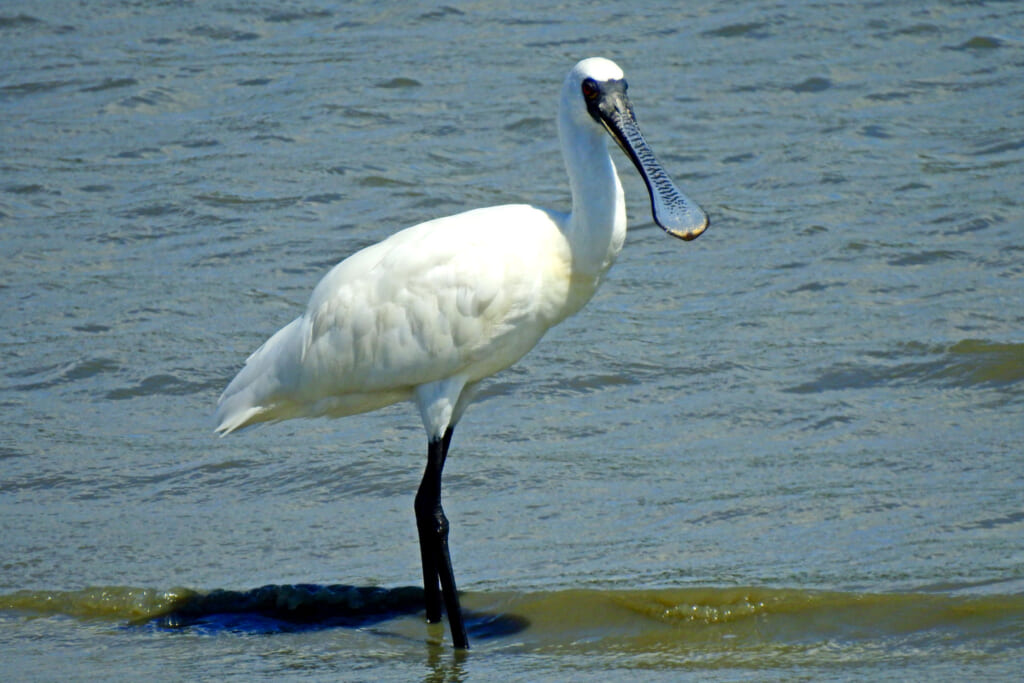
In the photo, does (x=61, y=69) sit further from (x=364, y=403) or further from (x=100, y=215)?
(x=364, y=403)

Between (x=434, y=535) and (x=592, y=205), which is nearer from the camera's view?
(x=592, y=205)

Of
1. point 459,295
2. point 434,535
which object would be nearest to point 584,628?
point 434,535

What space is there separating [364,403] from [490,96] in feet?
28.6

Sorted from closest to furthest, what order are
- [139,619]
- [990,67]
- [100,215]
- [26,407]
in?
[139,619], [26,407], [100,215], [990,67]

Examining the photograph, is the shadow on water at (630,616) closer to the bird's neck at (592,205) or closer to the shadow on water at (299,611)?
the shadow on water at (299,611)

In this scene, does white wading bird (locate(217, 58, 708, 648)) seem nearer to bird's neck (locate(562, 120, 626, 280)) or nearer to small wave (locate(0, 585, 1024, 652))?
bird's neck (locate(562, 120, 626, 280))

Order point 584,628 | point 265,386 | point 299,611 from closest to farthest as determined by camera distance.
Result: point 584,628 → point 299,611 → point 265,386

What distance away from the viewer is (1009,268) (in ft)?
37.1

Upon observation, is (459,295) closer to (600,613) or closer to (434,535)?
(434,535)

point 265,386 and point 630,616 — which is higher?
point 265,386

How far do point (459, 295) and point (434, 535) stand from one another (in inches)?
45.1

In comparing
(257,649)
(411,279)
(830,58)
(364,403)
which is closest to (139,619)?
(257,649)

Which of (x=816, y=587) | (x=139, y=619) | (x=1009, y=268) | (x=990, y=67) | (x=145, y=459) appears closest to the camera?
(x=816, y=587)

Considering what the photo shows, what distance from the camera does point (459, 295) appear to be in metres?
7.30
